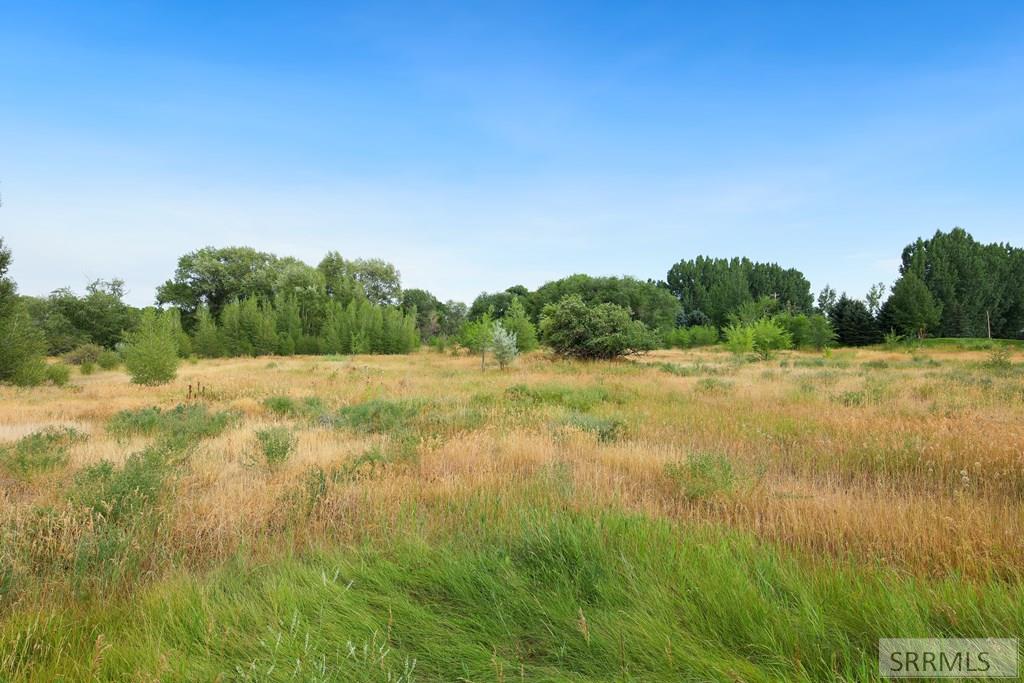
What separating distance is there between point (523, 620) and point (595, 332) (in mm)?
26751

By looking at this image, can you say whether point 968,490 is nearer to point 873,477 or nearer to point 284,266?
point 873,477

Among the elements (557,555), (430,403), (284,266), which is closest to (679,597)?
(557,555)

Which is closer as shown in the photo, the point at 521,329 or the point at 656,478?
the point at 656,478

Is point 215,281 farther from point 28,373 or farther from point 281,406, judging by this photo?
point 281,406

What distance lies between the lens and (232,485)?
4.77 meters

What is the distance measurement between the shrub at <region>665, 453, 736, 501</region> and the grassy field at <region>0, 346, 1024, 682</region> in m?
0.04

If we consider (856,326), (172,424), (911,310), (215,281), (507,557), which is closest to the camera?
(507,557)

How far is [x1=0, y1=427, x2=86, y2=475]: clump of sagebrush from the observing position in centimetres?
568

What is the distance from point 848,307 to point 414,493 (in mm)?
68971

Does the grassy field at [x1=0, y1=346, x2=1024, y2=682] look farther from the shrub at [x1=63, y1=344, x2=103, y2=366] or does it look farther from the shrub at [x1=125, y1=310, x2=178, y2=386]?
the shrub at [x1=63, y1=344, x2=103, y2=366]

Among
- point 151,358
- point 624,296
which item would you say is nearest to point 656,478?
point 151,358

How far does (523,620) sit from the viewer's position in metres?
2.45

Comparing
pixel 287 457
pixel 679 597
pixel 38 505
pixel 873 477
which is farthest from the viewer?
pixel 287 457

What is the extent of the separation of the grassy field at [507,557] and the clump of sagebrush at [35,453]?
0.18ft
